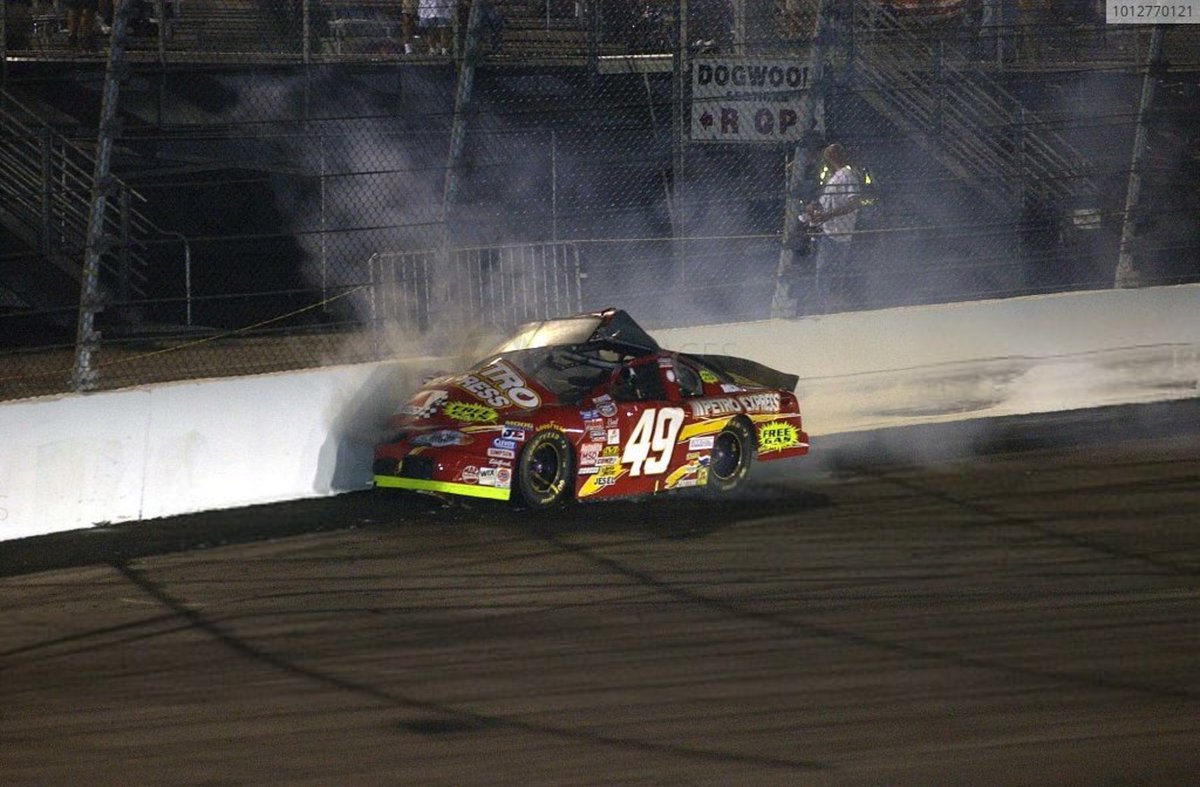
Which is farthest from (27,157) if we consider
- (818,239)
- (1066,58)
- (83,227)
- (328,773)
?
(328,773)

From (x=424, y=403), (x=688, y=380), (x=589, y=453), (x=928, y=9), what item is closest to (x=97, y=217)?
(x=424, y=403)

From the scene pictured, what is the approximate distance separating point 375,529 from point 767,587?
2811mm

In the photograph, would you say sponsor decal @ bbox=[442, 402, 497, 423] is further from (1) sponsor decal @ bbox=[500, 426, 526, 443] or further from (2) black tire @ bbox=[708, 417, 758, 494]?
(2) black tire @ bbox=[708, 417, 758, 494]

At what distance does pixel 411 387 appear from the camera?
13.0m

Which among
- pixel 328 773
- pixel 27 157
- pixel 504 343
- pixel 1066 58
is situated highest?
pixel 1066 58

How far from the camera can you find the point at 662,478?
12258mm

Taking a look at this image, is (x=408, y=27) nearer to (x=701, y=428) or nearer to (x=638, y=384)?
(x=638, y=384)

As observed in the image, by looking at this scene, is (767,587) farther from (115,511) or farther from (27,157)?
(27,157)

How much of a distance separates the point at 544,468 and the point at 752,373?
2531mm

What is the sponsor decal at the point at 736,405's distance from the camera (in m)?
12.6

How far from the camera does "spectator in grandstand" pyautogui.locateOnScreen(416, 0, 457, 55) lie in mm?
15578

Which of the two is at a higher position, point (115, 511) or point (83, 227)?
point (83, 227)

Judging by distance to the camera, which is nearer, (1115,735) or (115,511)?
(1115,735)

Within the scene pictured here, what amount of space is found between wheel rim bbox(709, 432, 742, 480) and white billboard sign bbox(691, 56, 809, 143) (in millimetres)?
3415
